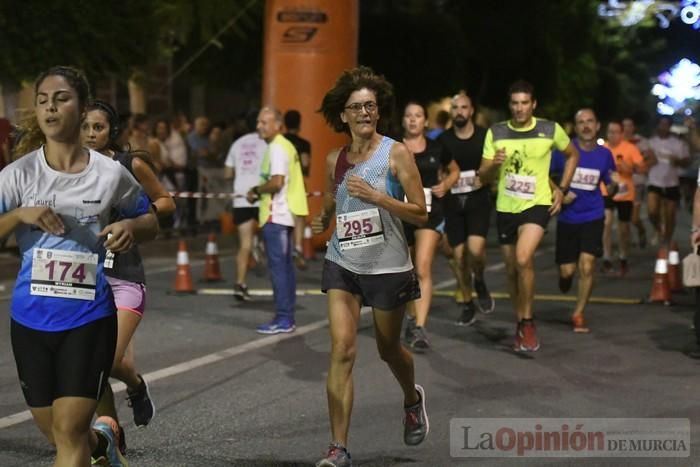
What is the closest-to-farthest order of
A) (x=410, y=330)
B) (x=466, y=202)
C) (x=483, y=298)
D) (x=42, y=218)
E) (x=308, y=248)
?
(x=42, y=218), (x=410, y=330), (x=466, y=202), (x=483, y=298), (x=308, y=248)

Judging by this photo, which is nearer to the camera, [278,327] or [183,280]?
[278,327]

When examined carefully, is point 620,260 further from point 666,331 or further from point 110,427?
point 110,427

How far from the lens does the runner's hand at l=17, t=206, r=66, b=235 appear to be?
5.47m

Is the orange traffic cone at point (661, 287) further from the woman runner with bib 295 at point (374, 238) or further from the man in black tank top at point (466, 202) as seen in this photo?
the woman runner with bib 295 at point (374, 238)

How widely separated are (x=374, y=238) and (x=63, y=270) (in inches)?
92.8

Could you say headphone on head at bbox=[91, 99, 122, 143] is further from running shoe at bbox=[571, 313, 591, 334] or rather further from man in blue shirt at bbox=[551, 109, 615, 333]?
running shoe at bbox=[571, 313, 591, 334]

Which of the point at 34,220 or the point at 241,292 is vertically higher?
the point at 34,220

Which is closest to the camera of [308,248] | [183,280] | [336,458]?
[336,458]

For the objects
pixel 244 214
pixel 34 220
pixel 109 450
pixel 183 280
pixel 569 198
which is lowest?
pixel 183 280

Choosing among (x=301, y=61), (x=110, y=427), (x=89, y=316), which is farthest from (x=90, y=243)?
(x=301, y=61)

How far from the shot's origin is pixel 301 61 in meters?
22.3

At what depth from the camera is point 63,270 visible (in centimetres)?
566

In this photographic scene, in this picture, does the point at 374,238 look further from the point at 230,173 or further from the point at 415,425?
the point at 230,173

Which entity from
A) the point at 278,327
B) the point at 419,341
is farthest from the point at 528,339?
the point at 278,327
